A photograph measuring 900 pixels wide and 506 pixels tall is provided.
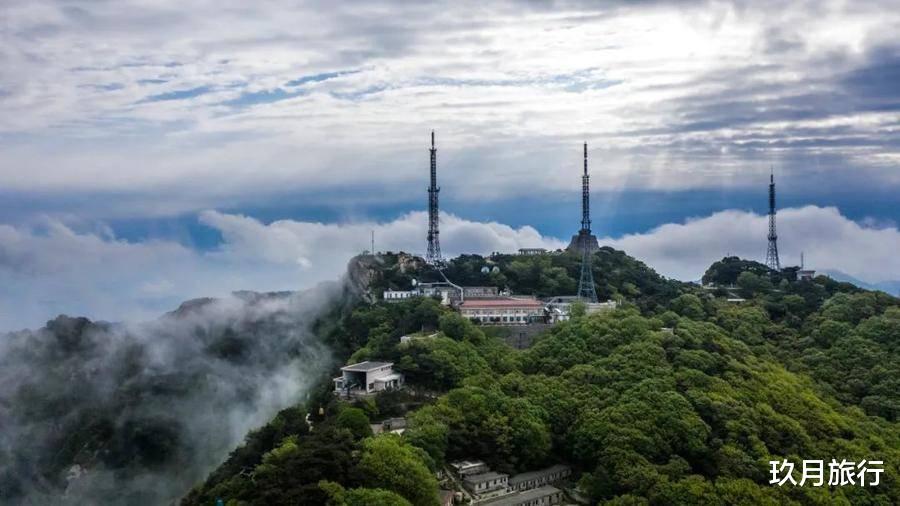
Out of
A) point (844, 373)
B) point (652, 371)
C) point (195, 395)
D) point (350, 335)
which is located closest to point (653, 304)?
point (844, 373)

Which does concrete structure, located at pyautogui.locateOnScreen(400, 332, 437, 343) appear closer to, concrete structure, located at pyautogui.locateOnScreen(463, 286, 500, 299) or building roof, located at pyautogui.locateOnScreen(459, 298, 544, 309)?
building roof, located at pyautogui.locateOnScreen(459, 298, 544, 309)

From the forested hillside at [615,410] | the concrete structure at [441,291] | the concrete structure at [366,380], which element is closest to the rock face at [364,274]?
the concrete structure at [441,291]

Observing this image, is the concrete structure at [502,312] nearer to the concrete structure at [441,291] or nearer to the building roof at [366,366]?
the concrete structure at [441,291]

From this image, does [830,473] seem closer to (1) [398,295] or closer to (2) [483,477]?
(2) [483,477]

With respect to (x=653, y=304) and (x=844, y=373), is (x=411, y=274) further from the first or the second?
(x=844, y=373)

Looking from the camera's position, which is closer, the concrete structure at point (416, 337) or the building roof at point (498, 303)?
the concrete structure at point (416, 337)

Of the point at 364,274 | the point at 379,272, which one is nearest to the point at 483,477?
the point at 379,272
